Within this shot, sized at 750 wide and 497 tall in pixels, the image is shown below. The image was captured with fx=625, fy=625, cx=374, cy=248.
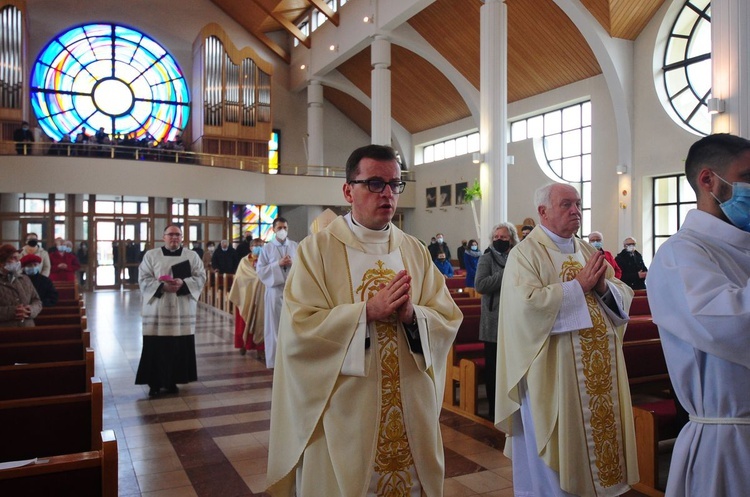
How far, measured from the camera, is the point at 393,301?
2.06 metres

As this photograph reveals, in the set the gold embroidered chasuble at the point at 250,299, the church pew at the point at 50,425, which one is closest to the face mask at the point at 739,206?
the church pew at the point at 50,425

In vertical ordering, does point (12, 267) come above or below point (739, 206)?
below

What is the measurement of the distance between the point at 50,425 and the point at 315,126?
20692 mm

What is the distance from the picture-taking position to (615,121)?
15.1m

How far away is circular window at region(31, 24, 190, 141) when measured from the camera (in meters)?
20.1

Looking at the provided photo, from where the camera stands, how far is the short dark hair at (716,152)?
5.83ft

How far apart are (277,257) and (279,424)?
181 inches

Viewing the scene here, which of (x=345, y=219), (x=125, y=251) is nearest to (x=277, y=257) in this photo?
(x=345, y=219)

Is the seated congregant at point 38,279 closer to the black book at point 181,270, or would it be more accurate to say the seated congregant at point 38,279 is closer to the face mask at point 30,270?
the face mask at point 30,270

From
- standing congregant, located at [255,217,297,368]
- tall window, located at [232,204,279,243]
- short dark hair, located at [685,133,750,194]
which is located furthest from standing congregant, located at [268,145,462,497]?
tall window, located at [232,204,279,243]

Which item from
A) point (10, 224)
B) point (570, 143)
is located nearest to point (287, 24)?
point (570, 143)

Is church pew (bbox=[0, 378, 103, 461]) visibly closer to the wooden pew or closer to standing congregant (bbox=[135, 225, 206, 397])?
the wooden pew

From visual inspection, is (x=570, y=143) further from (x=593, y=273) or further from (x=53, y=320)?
(x=593, y=273)

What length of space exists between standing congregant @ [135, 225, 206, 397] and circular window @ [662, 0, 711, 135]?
11.0m
